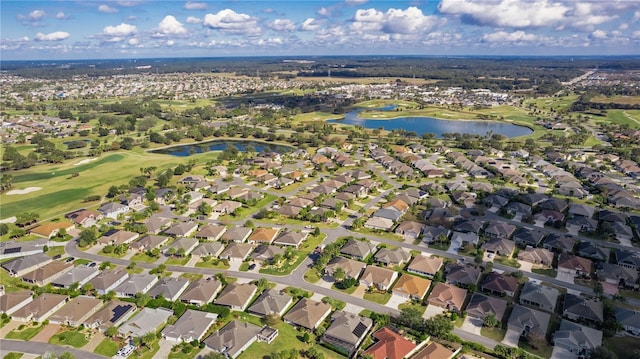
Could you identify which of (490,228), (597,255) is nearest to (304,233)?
(490,228)

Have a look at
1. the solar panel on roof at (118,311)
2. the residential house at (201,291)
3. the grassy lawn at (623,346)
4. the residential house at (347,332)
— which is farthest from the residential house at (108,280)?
the grassy lawn at (623,346)

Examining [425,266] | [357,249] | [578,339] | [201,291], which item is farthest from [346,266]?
[578,339]

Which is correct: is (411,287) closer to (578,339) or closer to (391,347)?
(391,347)

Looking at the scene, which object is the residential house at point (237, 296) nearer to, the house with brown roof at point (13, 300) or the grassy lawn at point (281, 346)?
the grassy lawn at point (281, 346)

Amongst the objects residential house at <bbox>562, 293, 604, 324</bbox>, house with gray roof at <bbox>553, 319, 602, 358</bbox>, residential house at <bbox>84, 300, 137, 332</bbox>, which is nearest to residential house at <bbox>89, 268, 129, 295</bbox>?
residential house at <bbox>84, 300, 137, 332</bbox>

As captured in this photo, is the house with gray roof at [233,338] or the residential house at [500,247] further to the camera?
the residential house at [500,247]
